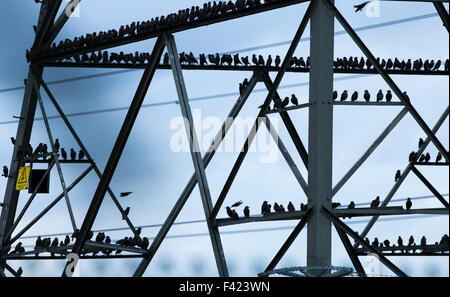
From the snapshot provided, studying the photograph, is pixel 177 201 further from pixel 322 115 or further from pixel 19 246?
pixel 322 115

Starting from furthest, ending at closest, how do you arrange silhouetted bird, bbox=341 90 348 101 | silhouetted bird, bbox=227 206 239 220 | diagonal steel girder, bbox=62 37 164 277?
silhouetted bird, bbox=341 90 348 101 < diagonal steel girder, bbox=62 37 164 277 < silhouetted bird, bbox=227 206 239 220

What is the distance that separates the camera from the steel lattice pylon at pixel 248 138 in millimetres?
25578

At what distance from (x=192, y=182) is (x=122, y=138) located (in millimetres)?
4264

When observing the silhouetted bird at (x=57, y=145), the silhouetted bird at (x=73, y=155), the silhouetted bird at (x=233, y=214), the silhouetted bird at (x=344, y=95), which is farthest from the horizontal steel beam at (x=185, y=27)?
the silhouetted bird at (x=344, y=95)

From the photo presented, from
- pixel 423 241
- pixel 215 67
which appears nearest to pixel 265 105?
pixel 215 67

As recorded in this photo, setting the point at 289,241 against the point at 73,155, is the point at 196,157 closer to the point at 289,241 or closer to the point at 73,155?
the point at 289,241

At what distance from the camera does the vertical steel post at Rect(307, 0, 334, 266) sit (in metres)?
25.4

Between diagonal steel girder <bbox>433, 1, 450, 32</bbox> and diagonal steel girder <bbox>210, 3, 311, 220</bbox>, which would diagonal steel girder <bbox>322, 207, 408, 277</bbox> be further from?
diagonal steel girder <bbox>433, 1, 450, 32</bbox>

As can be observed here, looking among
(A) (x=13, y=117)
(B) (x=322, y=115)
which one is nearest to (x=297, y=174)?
(B) (x=322, y=115)

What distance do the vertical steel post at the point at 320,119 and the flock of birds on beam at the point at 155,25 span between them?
1.76 metres

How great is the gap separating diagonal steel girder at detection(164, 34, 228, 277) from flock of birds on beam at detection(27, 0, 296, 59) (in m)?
0.59

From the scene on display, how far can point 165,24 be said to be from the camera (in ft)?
102

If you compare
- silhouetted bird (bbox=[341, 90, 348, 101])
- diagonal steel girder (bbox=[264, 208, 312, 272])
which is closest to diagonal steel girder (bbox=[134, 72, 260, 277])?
silhouetted bird (bbox=[341, 90, 348, 101])
